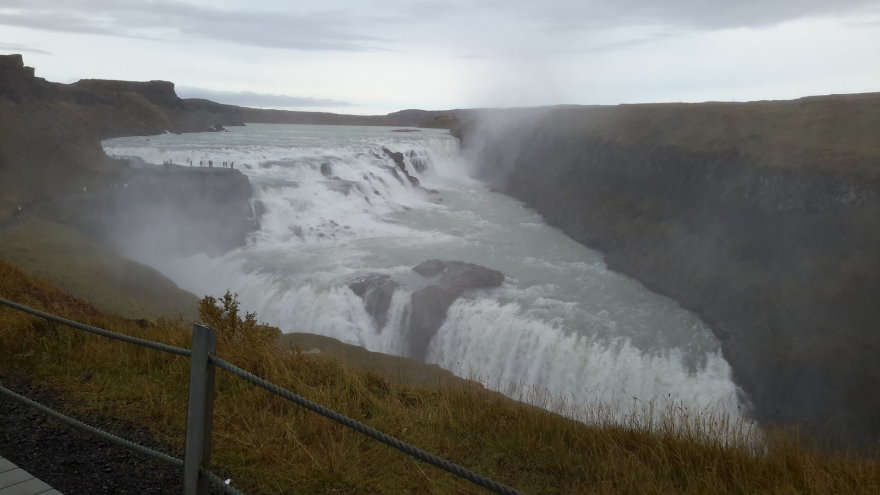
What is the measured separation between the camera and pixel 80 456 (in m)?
4.70

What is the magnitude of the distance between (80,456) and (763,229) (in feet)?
76.2

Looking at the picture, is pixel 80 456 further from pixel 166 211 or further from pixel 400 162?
pixel 400 162

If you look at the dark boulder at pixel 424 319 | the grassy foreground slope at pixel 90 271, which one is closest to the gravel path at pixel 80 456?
the grassy foreground slope at pixel 90 271

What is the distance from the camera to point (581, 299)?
20734 millimetres

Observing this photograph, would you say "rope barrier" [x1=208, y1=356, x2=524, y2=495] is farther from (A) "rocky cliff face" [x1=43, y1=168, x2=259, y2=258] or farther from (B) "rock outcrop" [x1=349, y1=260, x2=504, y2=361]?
(A) "rocky cliff face" [x1=43, y1=168, x2=259, y2=258]

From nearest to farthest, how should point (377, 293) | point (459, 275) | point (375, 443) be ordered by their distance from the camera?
point (375, 443) → point (377, 293) → point (459, 275)

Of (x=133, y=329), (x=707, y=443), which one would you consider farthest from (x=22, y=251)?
(x=707, y=443)

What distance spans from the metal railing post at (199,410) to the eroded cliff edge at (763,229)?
9308 millimetres

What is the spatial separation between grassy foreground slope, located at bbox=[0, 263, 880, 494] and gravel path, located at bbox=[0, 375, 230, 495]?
0.28m

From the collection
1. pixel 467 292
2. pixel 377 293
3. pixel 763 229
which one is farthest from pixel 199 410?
pixel 763 229

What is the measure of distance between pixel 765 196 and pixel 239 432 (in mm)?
23352

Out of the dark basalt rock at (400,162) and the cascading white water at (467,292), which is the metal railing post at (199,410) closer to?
the cascading white water at (467,292)

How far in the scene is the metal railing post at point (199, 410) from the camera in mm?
3248

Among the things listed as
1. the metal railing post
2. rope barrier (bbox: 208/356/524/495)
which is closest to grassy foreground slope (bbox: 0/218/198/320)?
the metal railing post
